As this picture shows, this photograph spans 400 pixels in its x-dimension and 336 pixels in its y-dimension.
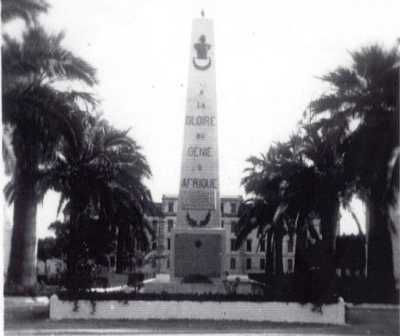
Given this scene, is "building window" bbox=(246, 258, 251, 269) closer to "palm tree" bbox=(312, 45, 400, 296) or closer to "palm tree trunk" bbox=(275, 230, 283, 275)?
"palm tree trunk" bbox=(275, 230, 283, 275)

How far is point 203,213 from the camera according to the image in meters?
22.1

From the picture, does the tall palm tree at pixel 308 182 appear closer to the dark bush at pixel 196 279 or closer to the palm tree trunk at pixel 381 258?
the palm tree trunk at pixel 381 258

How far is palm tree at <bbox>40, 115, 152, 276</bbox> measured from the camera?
22.5 metres

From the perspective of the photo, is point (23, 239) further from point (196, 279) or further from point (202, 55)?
point (202, 55)

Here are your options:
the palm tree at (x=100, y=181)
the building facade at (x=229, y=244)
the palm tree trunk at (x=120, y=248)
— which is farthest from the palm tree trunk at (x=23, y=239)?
the building facade at (x=229, y=244)

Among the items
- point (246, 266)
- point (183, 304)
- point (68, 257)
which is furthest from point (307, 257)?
point (246, 266)

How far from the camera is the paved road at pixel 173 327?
1396cm

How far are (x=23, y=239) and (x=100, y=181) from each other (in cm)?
324

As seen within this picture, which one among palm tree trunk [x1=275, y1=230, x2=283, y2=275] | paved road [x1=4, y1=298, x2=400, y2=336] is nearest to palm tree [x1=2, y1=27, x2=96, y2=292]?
paved road [x1=4, y1=298, x2=400, y2=336]

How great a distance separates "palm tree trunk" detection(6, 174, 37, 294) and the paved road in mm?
5327

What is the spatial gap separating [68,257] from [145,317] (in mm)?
3560

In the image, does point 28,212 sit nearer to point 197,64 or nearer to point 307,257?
point 197,64

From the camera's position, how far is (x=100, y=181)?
2456 cm

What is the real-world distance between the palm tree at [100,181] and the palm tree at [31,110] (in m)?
0.64
